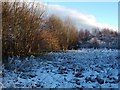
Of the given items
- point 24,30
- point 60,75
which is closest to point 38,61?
point 60,75

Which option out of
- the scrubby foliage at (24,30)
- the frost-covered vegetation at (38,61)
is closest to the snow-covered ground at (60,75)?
the frost-covered vegetation at (38,61)

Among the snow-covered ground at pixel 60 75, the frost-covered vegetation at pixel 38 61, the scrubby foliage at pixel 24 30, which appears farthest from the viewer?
the scrubby foliage at pixel 24 30

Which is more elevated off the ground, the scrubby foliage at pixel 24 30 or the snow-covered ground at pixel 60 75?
the scrubby foliage at pixel 24 30

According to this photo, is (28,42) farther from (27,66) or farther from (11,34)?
(27,66)

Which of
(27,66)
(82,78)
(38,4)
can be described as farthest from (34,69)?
(38,4)

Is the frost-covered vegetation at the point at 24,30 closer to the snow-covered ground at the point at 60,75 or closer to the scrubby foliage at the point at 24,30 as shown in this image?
the scrubby foliage at the point at 24,30

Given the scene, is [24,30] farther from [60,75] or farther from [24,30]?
[60,75]

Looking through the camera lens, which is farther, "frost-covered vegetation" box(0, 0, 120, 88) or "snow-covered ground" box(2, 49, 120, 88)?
"frost-covered vegetation" box(0, 0, 120, 88)

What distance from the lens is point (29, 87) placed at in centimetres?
1000

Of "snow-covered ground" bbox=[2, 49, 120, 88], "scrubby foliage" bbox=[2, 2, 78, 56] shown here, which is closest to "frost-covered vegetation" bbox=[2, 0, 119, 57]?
"scrubby foliage" bbox=[2, 2, 78, 56]

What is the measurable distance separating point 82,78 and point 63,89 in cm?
179

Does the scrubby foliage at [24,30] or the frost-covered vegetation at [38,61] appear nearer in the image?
the frost-covered vegetation at [38,61]

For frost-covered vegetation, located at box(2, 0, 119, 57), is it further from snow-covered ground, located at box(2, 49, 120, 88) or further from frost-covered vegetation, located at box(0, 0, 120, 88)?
snow-covered ground, located at box(2, 49, 120, 88)

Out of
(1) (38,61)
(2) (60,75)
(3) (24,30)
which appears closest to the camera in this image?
(2) (60,75)
